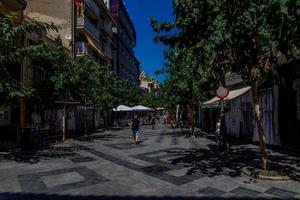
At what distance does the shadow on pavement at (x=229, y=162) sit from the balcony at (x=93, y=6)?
95.1 feet

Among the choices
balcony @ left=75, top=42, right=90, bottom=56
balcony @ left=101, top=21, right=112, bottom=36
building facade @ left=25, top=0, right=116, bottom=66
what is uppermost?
balcony @ left=101, top=21, right=112, bottom=36

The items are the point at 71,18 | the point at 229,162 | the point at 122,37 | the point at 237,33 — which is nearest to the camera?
the point at 237,33

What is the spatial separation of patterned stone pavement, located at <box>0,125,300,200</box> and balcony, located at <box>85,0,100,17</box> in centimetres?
2919

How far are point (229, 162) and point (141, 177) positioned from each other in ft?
13.3

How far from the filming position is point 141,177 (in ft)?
35.9

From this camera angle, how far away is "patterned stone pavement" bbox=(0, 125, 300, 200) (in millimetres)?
8867

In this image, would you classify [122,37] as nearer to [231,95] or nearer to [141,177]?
[231,95]

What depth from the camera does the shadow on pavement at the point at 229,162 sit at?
38.5ft

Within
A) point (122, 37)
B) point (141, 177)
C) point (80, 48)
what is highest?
point (122, 37)

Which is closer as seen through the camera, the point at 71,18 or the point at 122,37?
the point at 71,18

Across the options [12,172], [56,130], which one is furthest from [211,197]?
[56,130]

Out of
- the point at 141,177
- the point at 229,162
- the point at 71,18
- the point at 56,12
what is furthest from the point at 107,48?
the point at 141,177

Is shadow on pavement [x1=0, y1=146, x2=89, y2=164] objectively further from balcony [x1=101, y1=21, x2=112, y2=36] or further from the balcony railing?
the balcony railing

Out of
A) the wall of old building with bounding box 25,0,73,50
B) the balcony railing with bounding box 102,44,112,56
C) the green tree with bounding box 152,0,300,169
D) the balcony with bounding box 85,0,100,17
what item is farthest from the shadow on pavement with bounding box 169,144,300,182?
the balcony railing with bounding box 102,44,112,56
